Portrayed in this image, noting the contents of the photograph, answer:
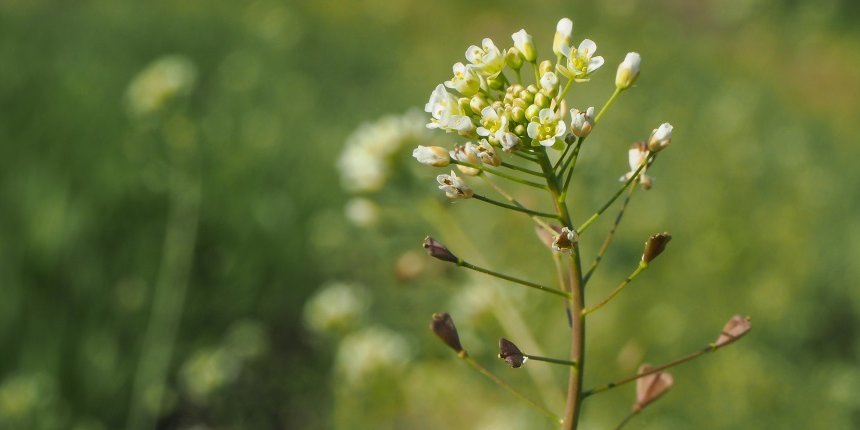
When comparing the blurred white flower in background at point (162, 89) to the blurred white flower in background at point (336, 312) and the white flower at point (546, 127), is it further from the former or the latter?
the white flower at point (546, 127)

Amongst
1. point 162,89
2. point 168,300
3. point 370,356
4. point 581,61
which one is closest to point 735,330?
point 581,61

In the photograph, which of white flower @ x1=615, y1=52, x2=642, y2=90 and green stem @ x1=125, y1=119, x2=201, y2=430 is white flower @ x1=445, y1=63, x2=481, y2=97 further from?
green stem @ x1=125, y1=119, x2=201, y2=430

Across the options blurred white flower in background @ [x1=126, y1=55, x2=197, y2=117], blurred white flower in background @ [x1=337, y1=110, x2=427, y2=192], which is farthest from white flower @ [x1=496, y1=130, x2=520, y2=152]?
blurred white flower in background @ [x1=126, y1=55, x2=197, y2=117]

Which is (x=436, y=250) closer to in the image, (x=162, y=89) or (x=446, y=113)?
(x=446, y=113)

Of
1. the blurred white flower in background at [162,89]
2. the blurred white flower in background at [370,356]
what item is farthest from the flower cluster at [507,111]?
the blurred white flower in background at [162,89]

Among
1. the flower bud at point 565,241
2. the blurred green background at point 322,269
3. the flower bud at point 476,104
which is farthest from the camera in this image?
the blurred green background at point 322,269
